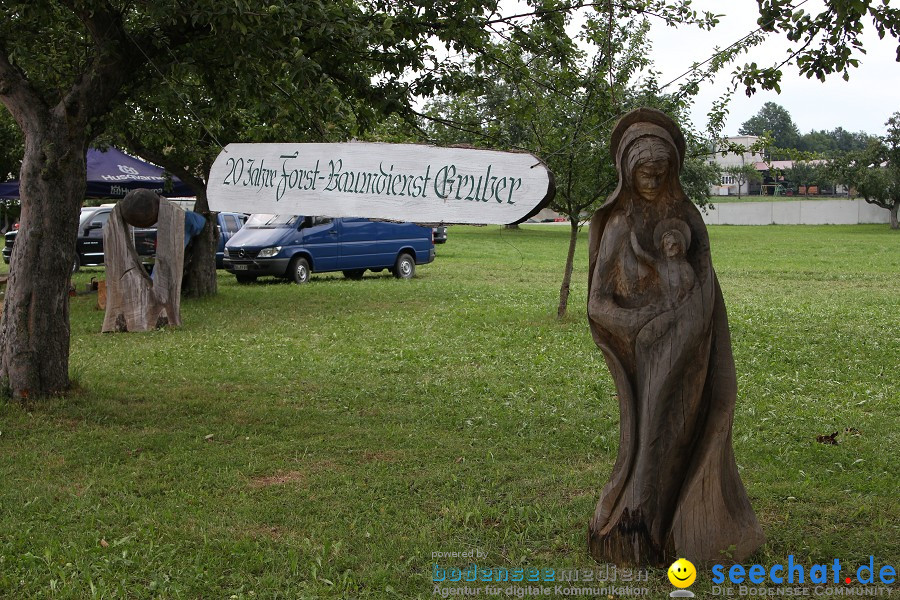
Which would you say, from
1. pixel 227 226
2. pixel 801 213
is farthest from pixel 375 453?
pixel 801 213

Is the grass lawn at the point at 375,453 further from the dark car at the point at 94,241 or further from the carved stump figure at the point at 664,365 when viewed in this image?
the dark car at the point at 94,241

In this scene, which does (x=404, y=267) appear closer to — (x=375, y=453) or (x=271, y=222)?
(x=271, y=222)

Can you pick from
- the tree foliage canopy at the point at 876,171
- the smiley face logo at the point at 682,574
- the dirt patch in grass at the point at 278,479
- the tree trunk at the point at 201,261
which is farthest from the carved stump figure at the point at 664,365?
the tree foliage canopy at the point at 876,171

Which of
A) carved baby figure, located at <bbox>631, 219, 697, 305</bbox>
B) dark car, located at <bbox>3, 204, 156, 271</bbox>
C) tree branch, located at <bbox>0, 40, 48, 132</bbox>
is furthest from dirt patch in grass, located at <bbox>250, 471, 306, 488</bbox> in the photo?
dark car, located at <bbox>3, 204, 156, 271</bbox>

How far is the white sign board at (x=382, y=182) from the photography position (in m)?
4.61

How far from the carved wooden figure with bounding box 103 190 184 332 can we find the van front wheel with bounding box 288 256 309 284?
6.36 metres

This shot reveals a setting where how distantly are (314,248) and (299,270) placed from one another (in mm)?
576

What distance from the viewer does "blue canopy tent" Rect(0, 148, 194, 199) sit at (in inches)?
600

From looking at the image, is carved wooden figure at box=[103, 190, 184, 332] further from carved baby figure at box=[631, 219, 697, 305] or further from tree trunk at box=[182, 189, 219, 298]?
carved baby figure at box=[631, 219, 697, 305]

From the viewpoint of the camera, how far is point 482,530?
492cm

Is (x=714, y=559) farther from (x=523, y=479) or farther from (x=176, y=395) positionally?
(x=176, y=395)

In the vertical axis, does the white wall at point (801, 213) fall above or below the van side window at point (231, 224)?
above

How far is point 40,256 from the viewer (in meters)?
7.25

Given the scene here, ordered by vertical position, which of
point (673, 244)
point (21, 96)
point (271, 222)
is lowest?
point (271, 222)
